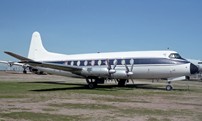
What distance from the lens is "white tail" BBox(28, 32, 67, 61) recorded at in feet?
116

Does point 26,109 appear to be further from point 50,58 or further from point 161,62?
point 50,58

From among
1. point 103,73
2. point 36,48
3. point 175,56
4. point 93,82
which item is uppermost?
point 36,48

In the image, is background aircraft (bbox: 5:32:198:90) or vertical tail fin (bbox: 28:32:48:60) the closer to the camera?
background aircraft (bbox: 5:32:198:90)

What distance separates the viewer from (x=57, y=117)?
1102cm

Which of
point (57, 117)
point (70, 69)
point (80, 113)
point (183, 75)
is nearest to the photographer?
Result: point (57, 117)

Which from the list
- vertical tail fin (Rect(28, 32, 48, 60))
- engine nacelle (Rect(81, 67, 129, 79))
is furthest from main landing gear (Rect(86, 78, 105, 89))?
vertical tail fin (Rect(28, 32, 48, 60))

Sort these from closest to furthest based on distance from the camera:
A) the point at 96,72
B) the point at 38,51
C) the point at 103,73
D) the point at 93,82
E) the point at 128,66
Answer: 1. the point at 103,73
2. the point at 96,72
3. the point at 128,66
4. the point at 93,82
5. the point at 38,51

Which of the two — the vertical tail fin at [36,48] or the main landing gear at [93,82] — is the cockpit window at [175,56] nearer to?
the main landing gear at [93,82]

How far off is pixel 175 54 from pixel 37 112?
17.7 meters

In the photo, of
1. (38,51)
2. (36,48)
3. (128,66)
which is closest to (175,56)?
(128,66)

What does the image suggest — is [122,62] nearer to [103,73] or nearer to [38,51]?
[103,73]

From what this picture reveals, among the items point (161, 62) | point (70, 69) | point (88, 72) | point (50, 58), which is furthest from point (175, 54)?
point (50, 58)

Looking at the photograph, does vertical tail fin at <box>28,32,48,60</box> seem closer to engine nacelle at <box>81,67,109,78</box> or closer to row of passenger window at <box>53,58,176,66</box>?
row of passenger window at <box>53,58,176,66</box>

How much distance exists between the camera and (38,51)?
3653cm
